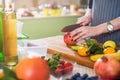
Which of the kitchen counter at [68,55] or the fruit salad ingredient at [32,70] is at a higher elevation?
the fruit salad ingredient at [32,70]

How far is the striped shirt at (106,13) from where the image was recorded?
4.71 ft

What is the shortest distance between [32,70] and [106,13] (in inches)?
39.8

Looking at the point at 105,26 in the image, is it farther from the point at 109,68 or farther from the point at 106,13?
the point at 109,68

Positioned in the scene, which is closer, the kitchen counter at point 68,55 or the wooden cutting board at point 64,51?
the kitchen counter at point 68,55

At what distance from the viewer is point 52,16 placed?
9.73 ft

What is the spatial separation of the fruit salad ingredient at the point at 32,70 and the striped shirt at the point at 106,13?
3.05ft

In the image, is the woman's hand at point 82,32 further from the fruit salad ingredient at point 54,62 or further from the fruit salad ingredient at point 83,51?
the fruit salad ingredient at point 54,62

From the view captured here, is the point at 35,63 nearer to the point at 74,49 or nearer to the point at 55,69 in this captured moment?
the point at 55,69

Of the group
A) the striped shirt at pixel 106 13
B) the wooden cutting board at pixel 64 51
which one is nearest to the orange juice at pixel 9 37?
the wooden cutting board at pixel 64 51

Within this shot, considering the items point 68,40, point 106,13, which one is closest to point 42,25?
point 106,13

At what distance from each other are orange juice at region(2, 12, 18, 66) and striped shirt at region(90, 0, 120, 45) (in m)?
0.78

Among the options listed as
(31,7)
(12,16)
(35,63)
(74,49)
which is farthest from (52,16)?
(35,63)

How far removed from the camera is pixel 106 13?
148cm

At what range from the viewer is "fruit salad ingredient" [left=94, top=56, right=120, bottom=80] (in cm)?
70
